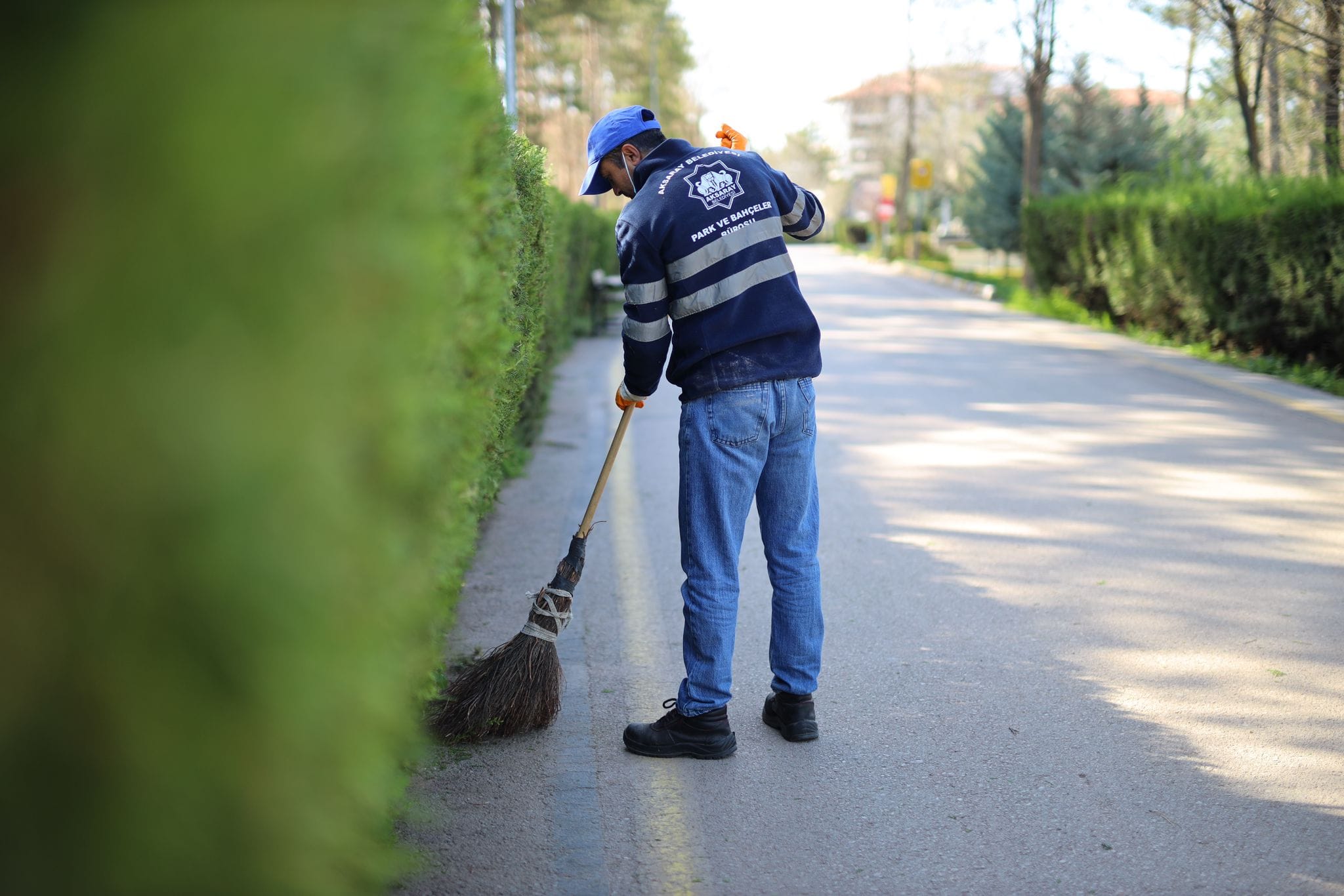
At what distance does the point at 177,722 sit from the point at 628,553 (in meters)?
4.93

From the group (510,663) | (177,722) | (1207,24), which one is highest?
(1207,24)

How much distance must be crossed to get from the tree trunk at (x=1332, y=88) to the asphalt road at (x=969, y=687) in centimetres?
490

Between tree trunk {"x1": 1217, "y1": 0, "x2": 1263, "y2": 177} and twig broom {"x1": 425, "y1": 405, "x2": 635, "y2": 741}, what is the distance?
13.7 metres

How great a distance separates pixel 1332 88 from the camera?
1359cm

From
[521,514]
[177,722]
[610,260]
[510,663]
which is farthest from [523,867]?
[610,260]

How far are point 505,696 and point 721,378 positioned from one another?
4.33 ft

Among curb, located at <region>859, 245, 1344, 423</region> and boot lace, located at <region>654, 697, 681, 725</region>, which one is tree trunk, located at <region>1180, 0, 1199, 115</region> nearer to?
curb, located at <region>859, 245, 1344, 423</region>

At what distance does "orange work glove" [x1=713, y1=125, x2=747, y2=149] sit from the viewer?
452 centimetres

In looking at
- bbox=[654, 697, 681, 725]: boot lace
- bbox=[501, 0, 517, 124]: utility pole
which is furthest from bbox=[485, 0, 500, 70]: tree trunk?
bbox=[654, 697, 681, 725]: boot lace

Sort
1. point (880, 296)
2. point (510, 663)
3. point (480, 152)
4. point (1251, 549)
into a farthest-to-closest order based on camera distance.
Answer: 1. point (880, 296)
2. point (1251, 549)
3. point (510, 663)
4. point (480, 152)

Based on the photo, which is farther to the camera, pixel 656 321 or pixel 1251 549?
pixel 1251 549

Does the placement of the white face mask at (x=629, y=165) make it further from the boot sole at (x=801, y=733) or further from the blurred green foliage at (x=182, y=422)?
the blurred green foliage at (x=182, y=422)

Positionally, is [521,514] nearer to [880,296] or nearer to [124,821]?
[124,821]

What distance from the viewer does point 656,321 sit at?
3783mm
